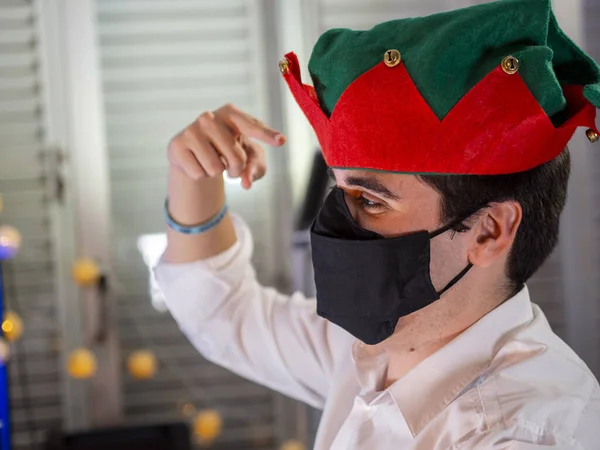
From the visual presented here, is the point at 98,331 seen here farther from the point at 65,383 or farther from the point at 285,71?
the point at 285,71

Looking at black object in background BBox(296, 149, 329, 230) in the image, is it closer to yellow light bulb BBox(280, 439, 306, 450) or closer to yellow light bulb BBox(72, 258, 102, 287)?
yellow light bulb BBox(72, 258, 102, 287)

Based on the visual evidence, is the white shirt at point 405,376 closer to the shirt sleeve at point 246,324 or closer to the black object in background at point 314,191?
the shirt sleeve at point 246,324

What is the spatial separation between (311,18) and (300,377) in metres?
1.55

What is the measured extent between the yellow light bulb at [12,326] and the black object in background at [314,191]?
2.81ft

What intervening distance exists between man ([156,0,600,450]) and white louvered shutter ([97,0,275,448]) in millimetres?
1413

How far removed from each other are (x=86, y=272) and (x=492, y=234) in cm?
174

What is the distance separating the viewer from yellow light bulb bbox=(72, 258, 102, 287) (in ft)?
8.37

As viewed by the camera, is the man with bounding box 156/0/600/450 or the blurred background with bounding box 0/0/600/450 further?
the blurred background with bounding box 0/0/600/450

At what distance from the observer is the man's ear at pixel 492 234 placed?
3.52 ft

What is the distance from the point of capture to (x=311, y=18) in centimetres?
263

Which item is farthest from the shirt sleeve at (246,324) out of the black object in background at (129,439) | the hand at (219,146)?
the black object in background at (129,439)

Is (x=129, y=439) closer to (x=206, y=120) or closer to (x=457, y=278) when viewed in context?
(x=206, y=120)

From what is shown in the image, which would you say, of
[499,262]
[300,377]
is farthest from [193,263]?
[499,262]

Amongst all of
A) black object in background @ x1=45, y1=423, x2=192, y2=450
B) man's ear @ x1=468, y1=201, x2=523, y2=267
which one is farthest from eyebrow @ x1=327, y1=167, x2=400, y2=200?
black object in background @ x1=45, y1=423, x2=192, y2=450
